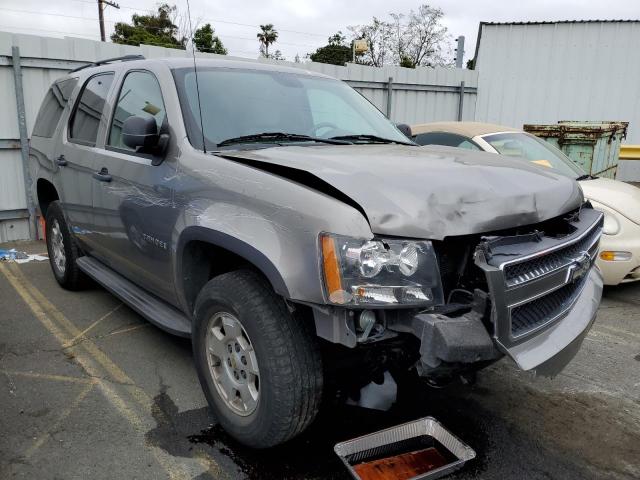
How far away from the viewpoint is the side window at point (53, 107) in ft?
16.0

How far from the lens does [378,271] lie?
2.10 m

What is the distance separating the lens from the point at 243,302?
2432 mm

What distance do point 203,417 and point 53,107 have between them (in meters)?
3.60

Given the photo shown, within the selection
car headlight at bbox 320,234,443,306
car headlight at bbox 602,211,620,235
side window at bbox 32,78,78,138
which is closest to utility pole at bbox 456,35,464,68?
car headlight at bbox 602,211,620,235

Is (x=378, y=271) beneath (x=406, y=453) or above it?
above

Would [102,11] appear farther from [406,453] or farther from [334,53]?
[406,453]

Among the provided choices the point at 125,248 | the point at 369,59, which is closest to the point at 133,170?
the point at 125,248

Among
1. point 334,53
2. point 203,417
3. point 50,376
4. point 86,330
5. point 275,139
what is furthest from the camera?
point 334,53

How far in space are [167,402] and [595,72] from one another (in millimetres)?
12914

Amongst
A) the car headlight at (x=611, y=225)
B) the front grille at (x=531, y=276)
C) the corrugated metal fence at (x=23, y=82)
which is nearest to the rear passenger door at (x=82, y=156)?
the front grille at (x=531, y=276)

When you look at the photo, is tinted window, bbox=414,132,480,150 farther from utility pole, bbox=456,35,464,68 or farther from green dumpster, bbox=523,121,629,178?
utility pole, bbox=456,35,464,68

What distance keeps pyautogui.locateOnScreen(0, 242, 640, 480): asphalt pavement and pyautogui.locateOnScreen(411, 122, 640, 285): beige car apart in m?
0.93

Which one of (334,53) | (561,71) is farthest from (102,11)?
(561,71)

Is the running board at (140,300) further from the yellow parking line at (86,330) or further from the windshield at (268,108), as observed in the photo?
the windshield at (268,108)
